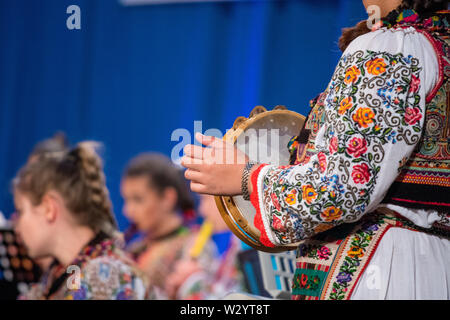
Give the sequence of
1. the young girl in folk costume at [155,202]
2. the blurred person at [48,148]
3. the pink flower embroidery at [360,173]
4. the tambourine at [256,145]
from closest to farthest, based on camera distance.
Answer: the pink flower embroidery at [360,173] < the tambourine at [256,145] < the blurred person at [48,148] < the young girl in folk costume at [155,202]

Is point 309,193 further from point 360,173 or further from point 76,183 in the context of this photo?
point 76,183

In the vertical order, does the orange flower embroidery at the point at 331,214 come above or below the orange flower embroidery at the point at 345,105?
below

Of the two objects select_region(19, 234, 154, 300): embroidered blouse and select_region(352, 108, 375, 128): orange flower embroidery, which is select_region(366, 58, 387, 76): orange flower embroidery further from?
select_region(19, 234, 154, 300): embroidered blouse

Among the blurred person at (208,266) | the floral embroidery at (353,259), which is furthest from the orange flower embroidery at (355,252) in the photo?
the blurred person at (208,266)

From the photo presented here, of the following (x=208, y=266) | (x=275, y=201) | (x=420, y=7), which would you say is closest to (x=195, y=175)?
(x=275, y=201)

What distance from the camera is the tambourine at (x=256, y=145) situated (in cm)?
118

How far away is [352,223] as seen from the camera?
3.22ft

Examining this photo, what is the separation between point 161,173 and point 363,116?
11.6 feet

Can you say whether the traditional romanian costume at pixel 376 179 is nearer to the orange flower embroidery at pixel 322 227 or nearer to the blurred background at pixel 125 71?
the orange flower embroidery at pixel 322 227

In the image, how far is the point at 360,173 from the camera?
2.78 ft

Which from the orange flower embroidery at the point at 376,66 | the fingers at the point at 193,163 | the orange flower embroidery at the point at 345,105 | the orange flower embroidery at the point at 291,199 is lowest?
the orange flower embroidery at the point at 291,199

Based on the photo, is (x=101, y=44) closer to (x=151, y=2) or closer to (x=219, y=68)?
(x=151, y=2)

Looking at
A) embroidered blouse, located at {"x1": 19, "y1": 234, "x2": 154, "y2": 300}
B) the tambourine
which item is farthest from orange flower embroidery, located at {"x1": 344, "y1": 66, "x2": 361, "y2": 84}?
embroidered blouse, located at {"x1": 19, "y1": 234, "x2": 154, "y2": 300}

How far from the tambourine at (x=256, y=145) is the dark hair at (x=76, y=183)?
127 cm
